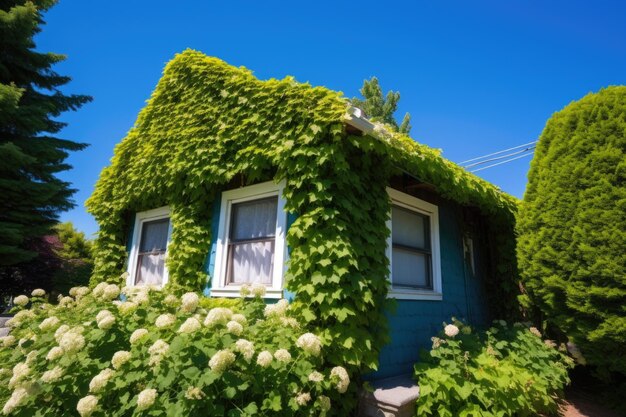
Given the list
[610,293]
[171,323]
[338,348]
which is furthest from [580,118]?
[171,323]

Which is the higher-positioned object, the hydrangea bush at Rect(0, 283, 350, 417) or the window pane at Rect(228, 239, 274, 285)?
the window pane at Rect(228, 239, 274, 285)

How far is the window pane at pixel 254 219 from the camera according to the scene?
18.1 feet

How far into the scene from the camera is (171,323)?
10.9 feet

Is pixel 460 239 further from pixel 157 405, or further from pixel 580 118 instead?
pixel 157 405

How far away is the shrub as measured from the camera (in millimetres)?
3957

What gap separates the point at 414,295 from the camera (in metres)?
5.55

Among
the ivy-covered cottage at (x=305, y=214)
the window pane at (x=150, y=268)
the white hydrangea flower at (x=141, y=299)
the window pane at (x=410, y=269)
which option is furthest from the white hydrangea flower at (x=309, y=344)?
the window pane at (x=150, y=268)

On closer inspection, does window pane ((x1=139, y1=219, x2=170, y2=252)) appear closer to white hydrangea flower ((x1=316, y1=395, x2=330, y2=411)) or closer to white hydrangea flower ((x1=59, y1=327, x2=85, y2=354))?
white hydrangea flower ((x1=59, y1=327, x2=85, y2=354))

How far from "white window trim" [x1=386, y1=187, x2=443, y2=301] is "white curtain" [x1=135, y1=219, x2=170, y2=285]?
467 cm

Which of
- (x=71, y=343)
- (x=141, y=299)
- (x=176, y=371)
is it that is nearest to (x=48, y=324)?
(x=141, y=299)

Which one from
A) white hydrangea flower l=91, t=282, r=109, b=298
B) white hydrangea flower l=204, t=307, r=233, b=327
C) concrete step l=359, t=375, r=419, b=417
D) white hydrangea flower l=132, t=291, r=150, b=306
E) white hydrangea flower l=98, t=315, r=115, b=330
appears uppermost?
white hydrangea flower l=91, t=282, r=109, b=298

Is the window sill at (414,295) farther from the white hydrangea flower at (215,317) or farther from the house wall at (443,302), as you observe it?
→ the white hydrangea flower at (215,317)

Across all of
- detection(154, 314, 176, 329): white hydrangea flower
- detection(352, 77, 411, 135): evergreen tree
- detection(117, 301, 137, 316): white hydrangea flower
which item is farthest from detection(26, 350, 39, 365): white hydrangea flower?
detection(352, 77, 411, 135): evergreen tree

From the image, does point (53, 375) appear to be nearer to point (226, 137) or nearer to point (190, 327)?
point (190, 327)
